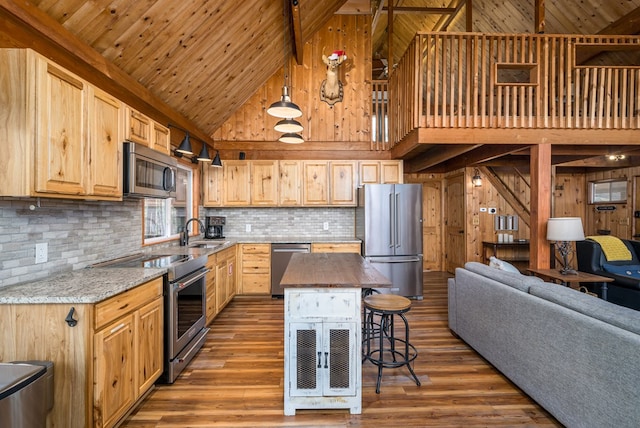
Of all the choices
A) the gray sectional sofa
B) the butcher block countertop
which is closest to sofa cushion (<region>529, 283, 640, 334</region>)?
the gray sectional sofa

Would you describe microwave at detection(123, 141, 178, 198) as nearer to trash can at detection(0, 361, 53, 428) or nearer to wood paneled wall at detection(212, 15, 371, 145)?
trash can at detection(0, 361, 53, 428)

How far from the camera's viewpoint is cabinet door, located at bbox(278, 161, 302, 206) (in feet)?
16.8

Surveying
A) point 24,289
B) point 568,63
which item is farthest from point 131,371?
point 568,63

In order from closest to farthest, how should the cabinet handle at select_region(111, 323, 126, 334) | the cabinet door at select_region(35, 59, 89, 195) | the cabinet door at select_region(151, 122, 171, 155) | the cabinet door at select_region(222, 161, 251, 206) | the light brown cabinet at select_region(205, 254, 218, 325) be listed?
the cabinet door at select_region(35, 59, 89, 195), the cabinet handle at select_region(111, 323, 126, 334), the cabinet door at select_region(151, 122, 171, 155), the light brown cabinet at select_region(205, 254, 218, 325), the cabinet door at select_region(222, 161, 251, 206)

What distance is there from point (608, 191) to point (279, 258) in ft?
23.6

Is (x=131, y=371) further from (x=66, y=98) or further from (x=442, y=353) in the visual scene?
(x=442, y=353)

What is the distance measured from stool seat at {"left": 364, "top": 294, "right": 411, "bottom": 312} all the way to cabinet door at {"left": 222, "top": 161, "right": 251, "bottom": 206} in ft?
10.3

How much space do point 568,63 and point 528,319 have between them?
3550 mm

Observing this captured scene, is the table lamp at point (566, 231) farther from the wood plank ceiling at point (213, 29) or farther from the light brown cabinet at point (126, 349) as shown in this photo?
the light brown cabinet at point (126, 349)

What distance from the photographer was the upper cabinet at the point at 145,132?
2.46 m

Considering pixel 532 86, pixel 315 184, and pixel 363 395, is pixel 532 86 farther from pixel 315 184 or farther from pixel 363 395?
pixel 363 395

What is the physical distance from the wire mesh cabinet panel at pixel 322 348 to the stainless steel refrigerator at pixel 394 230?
262cm

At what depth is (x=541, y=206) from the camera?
3824mm

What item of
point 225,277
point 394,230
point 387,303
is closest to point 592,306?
point 387,303
